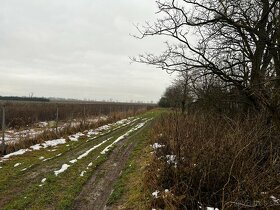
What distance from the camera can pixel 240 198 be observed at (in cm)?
507

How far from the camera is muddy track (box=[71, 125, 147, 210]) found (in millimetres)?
6739

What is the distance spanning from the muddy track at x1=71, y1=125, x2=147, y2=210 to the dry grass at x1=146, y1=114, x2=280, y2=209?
3.90 feet

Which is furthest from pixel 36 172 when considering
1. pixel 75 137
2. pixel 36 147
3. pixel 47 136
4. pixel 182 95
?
pixel 182 95

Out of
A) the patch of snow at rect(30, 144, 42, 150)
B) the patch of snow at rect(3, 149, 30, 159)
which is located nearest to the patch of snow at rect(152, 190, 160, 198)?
the patch of snow at rect(3, 149, 30, 159)

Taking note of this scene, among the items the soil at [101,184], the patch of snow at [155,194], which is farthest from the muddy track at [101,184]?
the patch of snow at [155,194]

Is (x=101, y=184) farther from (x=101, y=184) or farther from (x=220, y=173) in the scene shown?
(x=220, y=173)

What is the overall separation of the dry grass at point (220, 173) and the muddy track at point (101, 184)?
1.19 metres

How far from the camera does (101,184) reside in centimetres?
827

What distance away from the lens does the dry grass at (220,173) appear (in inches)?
200

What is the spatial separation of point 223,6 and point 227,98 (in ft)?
11.8

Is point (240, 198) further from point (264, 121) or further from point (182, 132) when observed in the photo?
point (264, 121)

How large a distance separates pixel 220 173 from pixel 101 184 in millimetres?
3589

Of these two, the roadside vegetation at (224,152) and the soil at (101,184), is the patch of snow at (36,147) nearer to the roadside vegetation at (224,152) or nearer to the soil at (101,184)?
the soil at (101,184)

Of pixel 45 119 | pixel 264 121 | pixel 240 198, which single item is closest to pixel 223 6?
pixel 264 121
